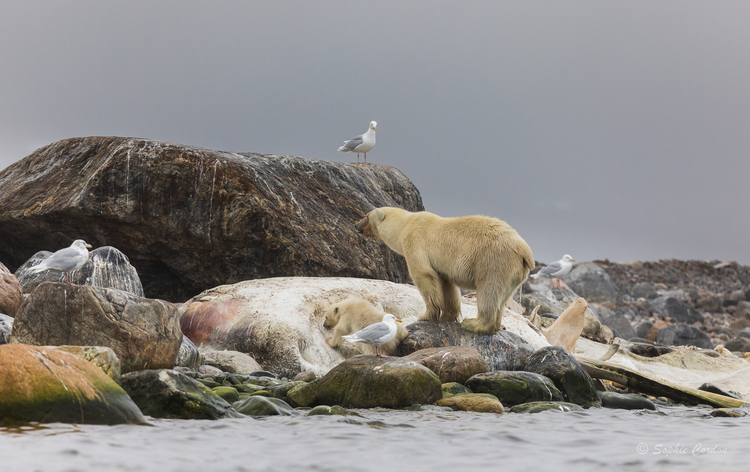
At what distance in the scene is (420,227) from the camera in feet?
28.3

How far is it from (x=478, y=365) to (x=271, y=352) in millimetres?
3001

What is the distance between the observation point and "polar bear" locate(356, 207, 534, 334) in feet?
25.5

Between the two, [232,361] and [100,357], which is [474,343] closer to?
[232,361]

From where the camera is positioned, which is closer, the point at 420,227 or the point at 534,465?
the point at 534,465

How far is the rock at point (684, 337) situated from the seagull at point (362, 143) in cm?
1225

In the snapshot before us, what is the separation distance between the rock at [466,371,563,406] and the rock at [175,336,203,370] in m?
3.36

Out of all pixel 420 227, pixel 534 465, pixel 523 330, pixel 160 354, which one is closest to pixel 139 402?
pixel 160 354

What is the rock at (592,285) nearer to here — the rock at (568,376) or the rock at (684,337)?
the rock at (684,337)

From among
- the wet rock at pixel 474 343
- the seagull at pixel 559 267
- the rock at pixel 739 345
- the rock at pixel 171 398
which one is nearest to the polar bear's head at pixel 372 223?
the wet rock at pixel 474 343

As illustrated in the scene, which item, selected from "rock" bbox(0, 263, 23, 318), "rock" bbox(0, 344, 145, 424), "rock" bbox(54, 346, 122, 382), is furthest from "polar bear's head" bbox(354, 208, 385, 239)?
"rock" bbox(0, 344, 145, 424)

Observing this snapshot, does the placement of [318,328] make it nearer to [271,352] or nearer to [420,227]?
[271,352]

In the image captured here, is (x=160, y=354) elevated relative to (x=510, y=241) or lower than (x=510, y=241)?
lower

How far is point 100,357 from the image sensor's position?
17.1ft

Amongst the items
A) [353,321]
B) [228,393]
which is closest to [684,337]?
[353,321]
